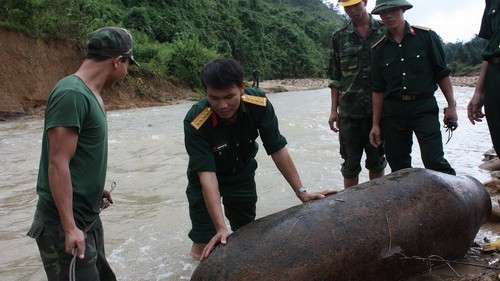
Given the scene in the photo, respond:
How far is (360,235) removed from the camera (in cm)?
264

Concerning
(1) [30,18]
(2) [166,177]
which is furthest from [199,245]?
(1) [30,18]

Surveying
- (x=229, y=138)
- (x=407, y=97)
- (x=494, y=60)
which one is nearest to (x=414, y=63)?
(x=407, y=97)

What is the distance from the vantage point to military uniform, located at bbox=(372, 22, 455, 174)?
3.77 metres

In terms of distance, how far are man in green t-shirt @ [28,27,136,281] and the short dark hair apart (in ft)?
1.45

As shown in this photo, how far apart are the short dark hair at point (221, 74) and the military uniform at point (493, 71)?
173 cm

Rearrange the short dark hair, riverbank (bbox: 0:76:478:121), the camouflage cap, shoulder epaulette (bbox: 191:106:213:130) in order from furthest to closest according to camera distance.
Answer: riverbank (bbox: 0:76:478:121) → shoulder epaulette (bbox: 191:106:213:130) → the short dark hair → the camouflage cap

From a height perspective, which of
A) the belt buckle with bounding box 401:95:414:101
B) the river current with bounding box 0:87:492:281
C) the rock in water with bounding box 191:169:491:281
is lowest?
the river current with bounding box 0:87:492:281

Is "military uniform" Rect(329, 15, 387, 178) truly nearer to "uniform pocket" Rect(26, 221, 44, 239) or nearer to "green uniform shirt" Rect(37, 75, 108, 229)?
"green uniform shirt" Rect(37, 75, 108, 229)

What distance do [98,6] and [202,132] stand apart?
2617 centimetres

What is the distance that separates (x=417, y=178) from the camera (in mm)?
3094

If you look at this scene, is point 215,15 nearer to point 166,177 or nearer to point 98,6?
point 98,6

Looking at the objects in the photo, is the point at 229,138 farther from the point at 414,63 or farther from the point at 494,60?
the point at 494,60

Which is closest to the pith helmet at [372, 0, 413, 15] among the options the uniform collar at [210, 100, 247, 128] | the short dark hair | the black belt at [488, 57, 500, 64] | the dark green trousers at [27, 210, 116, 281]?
the black belt at [488, 57, 500, 64]

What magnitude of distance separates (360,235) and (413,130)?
157 centimetres
